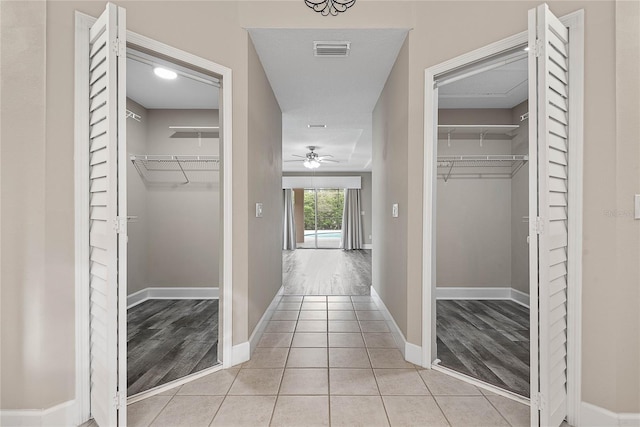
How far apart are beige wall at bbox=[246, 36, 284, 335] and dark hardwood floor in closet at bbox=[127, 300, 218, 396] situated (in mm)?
501

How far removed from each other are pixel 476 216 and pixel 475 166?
65 cm

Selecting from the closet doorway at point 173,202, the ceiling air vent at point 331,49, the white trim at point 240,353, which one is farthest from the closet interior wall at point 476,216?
the closet doorway at point 173,202

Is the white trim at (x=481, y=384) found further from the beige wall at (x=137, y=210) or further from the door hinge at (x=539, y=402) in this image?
the beige wall at (x=137, y=210)

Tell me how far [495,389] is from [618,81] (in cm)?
189

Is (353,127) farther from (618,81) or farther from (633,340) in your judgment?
(633,340)

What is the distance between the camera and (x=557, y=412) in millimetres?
1703

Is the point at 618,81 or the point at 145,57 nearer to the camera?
the point at 618,81

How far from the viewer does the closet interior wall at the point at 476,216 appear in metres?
4.27

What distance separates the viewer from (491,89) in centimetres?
363

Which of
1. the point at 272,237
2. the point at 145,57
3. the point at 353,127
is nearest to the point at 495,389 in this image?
the point at 272,237

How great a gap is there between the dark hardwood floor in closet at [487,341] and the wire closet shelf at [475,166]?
1.62m

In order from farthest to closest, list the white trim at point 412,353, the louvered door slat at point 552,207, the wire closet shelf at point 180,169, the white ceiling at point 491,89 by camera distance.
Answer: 1. the wire closet shelf at point 180,169
2. the white ceiling at point 491,89
3. the white trim at point 412,353
4. the louvered door slat at point 552,207

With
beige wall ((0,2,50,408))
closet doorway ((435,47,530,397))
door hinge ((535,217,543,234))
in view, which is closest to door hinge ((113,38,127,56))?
beige wall ((0,2,50,408))

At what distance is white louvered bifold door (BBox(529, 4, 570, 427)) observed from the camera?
1.61 metres
